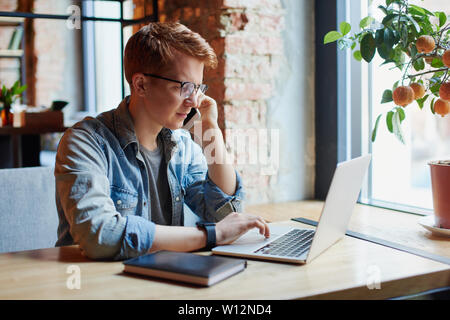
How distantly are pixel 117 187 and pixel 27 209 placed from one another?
43 cm

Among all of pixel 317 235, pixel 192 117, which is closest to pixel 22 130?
pixel 192 117

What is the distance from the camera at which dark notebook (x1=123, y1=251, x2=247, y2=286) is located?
0.92 metres

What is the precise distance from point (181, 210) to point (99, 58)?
184 inches

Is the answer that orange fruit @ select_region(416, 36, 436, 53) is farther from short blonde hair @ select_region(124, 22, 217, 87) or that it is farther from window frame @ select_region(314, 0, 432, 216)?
window frame @ select_region(314, 0, 432, 216)

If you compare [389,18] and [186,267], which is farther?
[389,18]

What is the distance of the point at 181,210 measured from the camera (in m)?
1.58

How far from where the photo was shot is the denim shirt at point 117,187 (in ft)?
3.62

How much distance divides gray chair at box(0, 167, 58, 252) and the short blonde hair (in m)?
0.52

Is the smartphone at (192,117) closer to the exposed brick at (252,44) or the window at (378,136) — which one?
the exposed brick at (252,44)

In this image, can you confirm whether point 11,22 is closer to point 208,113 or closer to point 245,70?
point 245,70

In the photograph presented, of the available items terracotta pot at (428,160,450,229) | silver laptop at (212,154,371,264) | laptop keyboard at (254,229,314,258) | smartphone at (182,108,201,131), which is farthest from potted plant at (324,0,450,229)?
smartphone at (182,108,201,131)

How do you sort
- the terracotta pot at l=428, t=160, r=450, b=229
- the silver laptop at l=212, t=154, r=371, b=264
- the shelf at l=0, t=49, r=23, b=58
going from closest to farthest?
the silver laptop at l=212, t=154, r=371, b=264 → the terracotta pot at l=428, t=160, r=450, b=229 → the shelf at l=0, t=49, r=23, b=58

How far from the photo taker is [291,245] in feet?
3.84

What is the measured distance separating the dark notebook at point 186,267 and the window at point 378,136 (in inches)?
48.9
